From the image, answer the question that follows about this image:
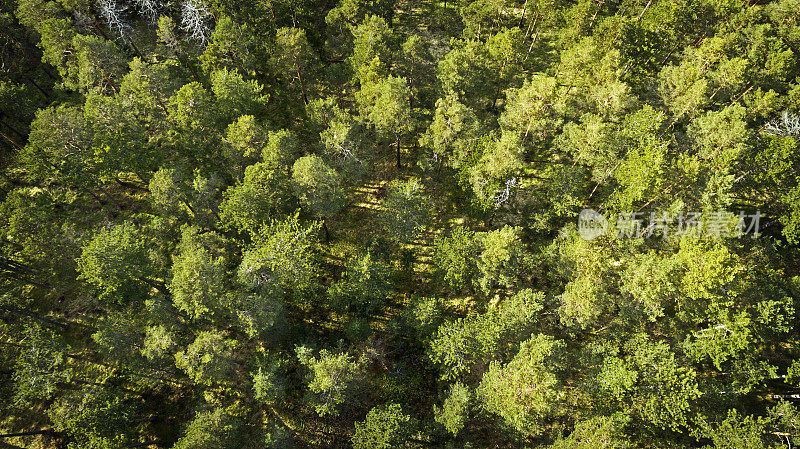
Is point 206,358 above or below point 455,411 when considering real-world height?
above

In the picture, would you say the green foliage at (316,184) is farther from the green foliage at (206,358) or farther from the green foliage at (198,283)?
the green foliage at (206,358)

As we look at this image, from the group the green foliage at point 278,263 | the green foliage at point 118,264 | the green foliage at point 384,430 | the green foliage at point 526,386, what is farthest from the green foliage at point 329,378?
the green foliage at point 118,264

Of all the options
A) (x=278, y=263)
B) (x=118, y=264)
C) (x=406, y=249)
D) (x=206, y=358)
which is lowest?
(x=206, y=358)

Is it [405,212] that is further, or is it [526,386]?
[405,212]

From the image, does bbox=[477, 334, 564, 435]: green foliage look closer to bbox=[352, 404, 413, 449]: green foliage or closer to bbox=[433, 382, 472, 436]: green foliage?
bbox=[433, 382, 472, 436]: green foliage

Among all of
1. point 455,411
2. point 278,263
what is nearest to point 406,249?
point 278,263

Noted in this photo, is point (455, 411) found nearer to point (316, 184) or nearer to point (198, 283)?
point (198, 283)

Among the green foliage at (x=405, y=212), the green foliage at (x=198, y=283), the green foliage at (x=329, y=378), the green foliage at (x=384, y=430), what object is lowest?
the green foliage at (x=384, y=430)

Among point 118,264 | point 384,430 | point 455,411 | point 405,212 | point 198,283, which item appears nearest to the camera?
point 384,430

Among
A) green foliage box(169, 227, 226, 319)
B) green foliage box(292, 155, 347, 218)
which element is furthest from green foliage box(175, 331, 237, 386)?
green foliage box(292, 155, 347, 218)
